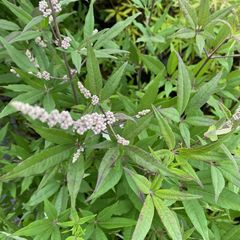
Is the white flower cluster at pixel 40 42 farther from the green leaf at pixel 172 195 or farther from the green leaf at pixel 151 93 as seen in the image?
the green leaf at pixel 172 195

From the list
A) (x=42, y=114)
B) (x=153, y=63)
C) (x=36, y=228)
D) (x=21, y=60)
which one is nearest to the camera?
(x=42, y=114)

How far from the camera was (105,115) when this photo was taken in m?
1.14

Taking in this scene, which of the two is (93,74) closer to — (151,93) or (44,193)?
(151,93)

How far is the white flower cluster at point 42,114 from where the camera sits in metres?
0.70

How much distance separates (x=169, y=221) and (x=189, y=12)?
29.6 inches

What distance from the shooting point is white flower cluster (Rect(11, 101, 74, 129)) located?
0.70 metres

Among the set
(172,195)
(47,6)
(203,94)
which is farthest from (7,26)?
(172,195)

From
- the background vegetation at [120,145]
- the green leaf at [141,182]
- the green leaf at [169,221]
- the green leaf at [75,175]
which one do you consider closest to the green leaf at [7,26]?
the background vegetation at [120,145]

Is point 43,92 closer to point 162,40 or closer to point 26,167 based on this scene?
point 26,167

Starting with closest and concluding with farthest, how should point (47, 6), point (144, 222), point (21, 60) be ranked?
point (144, 222) < point (47, 6) < point (21, 60)

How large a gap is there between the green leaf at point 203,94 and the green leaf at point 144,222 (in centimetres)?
38

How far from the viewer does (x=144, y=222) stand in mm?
1172

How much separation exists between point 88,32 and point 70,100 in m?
0.26

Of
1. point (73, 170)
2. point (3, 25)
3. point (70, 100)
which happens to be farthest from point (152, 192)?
point (3, 25)
